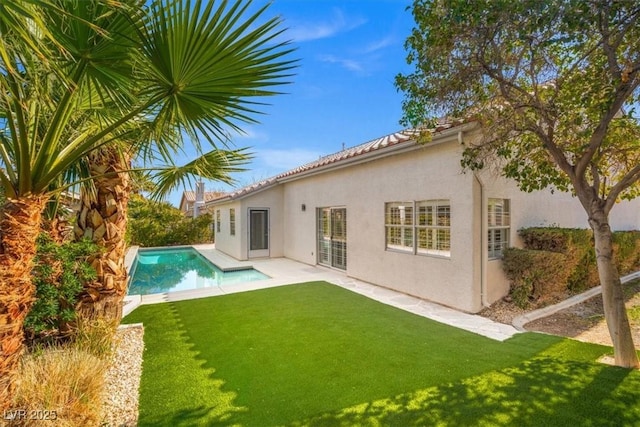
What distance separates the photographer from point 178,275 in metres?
16.0

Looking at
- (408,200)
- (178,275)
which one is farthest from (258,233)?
(408,200)

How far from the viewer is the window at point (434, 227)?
29.8ft

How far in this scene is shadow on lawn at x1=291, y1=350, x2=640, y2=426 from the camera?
386 cm

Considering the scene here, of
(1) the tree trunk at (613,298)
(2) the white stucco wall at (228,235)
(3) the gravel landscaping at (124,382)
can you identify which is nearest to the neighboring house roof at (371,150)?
(2) the white stucco wall at (228,235)

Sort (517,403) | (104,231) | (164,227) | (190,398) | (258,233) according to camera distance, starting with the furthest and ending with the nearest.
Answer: (164,227)
(258,233)
(104,231)
(190,398)
(517,403)

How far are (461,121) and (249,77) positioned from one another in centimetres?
647

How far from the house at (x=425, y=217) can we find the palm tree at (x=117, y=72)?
5299 mm

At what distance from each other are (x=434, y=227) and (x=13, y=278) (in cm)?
915

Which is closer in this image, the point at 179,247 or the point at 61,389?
the point at 61,389

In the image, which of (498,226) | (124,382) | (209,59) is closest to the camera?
(209,59)

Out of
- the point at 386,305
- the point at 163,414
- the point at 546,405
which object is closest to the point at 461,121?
the point at 386,305

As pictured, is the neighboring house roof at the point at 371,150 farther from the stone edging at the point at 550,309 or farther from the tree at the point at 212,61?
the stone edging at the point at 550,309

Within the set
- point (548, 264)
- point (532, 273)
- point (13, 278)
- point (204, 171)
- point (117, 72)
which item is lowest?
point (532, 273)

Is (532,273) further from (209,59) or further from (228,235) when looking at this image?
(228,235)
